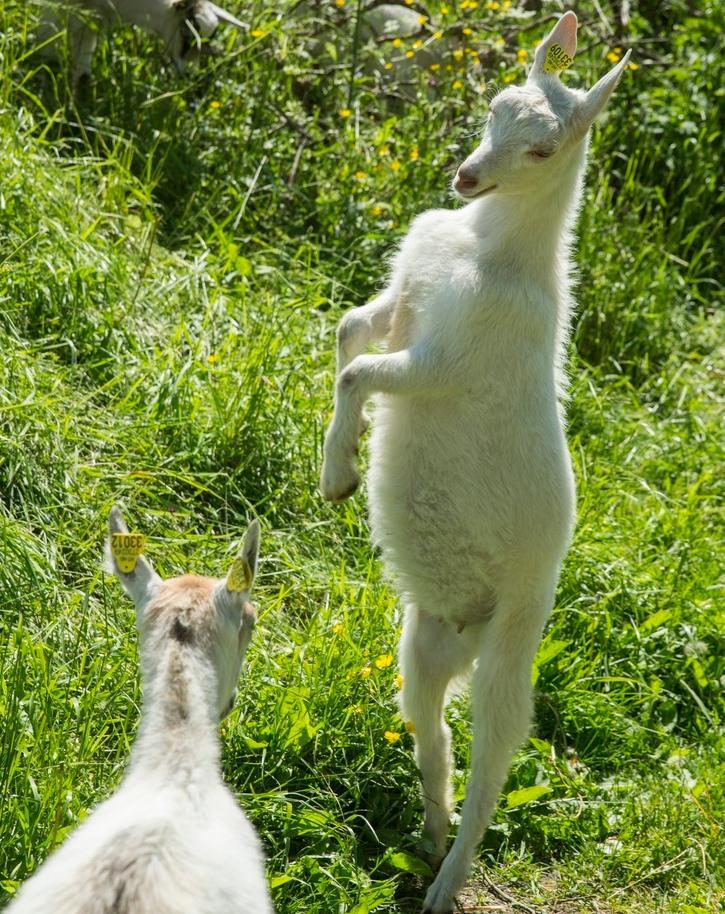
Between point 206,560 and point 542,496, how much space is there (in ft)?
4.60

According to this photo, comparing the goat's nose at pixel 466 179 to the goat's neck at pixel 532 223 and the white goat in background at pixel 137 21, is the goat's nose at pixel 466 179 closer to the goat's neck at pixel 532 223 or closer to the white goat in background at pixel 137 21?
the goat's neck at pixel 532 223

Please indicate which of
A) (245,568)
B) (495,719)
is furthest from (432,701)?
(245,568)

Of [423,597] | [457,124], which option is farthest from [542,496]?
[457,124]

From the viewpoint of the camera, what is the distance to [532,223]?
13.2 feet

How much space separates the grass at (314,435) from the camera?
13.6 ft

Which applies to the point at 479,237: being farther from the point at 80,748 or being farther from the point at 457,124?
the point at 457,124

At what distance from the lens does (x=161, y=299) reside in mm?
5801

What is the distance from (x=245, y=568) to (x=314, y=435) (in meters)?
2.35

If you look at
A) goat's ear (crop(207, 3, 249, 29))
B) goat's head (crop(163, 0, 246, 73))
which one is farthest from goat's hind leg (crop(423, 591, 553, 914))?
goat's ear (crop(207, 3, 249, 29))

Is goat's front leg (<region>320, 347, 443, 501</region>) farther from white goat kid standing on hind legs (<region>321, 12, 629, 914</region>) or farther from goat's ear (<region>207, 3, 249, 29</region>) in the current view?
goat's ear (<region>207, 3, 249, 29</region>)

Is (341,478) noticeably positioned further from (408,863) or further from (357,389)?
(408,863)

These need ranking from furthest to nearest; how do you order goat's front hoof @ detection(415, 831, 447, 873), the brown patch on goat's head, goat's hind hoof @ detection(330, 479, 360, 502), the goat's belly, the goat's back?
1. goat's front hoof @ detection(415, 831, 447, 873)
2. goat's hind hoof @ detection(330, 479, 360, 502)
3. the goat's belly
4. the brown patch on goat's head
5. the goat's back

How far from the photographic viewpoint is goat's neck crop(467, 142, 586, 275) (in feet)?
13.2

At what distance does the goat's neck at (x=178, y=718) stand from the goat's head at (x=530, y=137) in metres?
1.73
